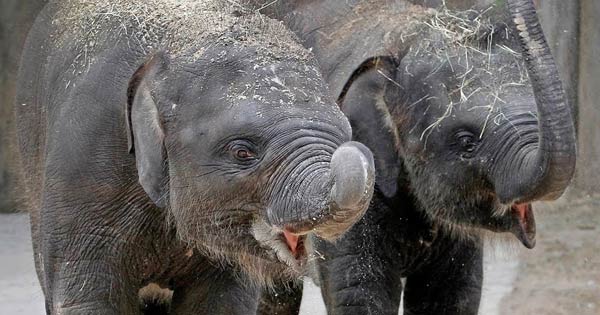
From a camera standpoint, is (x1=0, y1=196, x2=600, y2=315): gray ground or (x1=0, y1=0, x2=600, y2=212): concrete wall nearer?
(x1=0, y1=196, x2=600, y2=315): gray ground

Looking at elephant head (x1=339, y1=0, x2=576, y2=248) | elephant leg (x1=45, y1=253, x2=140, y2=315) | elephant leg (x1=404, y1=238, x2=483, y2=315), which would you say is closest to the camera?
elephant leg (x1=45, y1=253, x2=140, y2=315)

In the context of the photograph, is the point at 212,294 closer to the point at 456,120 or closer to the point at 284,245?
the point at 284,245

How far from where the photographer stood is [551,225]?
9516mm

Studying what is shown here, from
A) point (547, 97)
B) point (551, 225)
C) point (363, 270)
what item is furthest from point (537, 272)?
point (547, 97)

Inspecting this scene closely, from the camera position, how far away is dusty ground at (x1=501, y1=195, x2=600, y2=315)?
791 centimetres

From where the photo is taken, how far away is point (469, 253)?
6.29m

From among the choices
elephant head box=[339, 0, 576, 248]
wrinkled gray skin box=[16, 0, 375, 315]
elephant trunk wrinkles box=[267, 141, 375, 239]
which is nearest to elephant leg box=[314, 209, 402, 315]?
elephant head box=[339, 0, 576, 248]

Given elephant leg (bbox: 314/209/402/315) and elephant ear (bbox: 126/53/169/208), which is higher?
elephant ear (bbox: 126/53/169/208)

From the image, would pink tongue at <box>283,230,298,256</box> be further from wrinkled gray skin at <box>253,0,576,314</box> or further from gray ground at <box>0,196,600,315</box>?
gray ground at <box>0,196,600,315</box>

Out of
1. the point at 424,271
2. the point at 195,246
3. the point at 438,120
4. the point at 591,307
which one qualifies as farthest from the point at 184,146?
the point at 591,307

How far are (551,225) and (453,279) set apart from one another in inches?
135

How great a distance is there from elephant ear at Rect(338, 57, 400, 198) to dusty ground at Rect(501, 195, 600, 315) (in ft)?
7.09

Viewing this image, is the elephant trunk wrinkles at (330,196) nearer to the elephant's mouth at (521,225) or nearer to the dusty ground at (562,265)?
the elephant's mouth at (521,225)

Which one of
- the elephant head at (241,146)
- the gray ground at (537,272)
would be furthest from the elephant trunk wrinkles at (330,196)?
the gray ground at (537,272)
